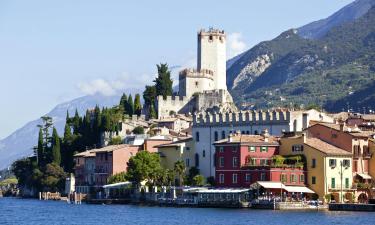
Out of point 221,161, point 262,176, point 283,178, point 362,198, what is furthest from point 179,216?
point 362,198

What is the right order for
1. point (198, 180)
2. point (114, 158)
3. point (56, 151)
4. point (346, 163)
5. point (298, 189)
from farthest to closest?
1. point (56, 151)
2. point (114, 158)
3. point (198, 180)
4. point (346, 163)
5. point (298, 189)

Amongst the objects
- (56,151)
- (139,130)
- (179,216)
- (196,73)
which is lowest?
(179,216)

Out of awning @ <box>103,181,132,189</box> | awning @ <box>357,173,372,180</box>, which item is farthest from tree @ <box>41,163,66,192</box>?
awning @ <box>357,173,372,180</box>

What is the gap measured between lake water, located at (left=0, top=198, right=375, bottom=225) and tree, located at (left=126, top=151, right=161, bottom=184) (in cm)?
842

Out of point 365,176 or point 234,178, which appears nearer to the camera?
point 234,178

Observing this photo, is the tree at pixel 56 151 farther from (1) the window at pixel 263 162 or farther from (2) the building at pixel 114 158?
(1) the window at pixel 263 162

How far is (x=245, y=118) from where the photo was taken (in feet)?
362

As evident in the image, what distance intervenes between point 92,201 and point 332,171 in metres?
32.8

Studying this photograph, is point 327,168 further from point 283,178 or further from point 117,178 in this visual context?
point 117,178

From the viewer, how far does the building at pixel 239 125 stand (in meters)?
107

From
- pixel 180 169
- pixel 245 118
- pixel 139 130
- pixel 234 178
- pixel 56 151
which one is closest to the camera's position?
pixel 234 178

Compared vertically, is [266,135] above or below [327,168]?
above

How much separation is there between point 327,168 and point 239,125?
53.4ft

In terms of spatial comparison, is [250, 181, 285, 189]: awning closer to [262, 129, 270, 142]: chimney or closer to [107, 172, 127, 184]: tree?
[262, 129, 270, 142]: chimney
